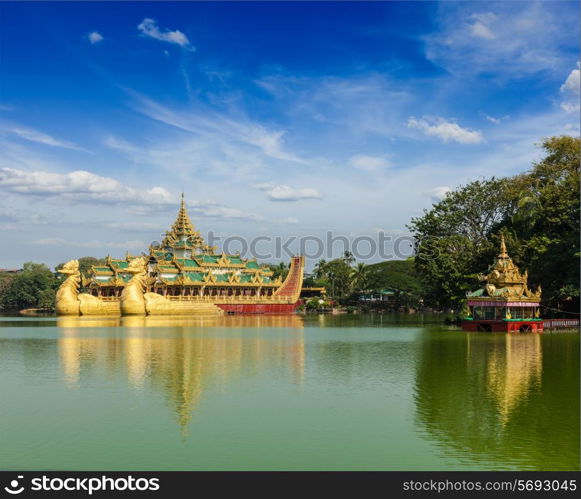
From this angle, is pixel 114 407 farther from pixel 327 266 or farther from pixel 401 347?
pixel 327 266

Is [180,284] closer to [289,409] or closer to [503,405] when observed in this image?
[289,409]

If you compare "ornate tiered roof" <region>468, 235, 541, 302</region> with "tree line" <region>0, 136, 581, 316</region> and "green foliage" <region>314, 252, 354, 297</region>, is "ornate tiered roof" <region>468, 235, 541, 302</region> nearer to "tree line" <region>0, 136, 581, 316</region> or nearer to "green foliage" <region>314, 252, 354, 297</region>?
"tree line" <region>0, 136, 581, 316</region>

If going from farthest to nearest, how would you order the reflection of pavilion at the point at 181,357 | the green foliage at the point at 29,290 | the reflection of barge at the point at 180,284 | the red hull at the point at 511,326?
1. the green foliage at the point at 29,290
2. the reflection of barge at the point at 180,284
3. the red hull at the point at 511,326
4. the reflection of pavilion at the point at 181,357

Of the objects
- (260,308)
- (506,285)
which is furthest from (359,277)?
(506,285)

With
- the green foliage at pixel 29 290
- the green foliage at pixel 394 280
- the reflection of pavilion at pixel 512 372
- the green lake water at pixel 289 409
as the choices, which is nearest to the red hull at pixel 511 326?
the reflection of pavilion at pixel 512 372

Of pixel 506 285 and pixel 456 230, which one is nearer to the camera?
pixel 506 285

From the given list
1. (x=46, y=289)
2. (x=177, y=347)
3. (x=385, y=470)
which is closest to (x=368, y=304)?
(x=46, y=289)

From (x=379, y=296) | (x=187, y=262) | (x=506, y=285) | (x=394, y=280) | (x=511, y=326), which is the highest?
(x=187, y=262)

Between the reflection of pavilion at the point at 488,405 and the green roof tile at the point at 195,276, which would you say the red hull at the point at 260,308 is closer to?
the green roof tile at the point at 195,276

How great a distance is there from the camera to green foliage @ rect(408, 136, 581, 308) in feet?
129

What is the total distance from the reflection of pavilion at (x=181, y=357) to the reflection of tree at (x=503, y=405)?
4.79 metres

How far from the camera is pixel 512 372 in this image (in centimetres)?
2008

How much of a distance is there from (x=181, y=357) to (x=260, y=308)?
4445 centimetres

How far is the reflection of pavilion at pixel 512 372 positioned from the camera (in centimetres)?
1566
